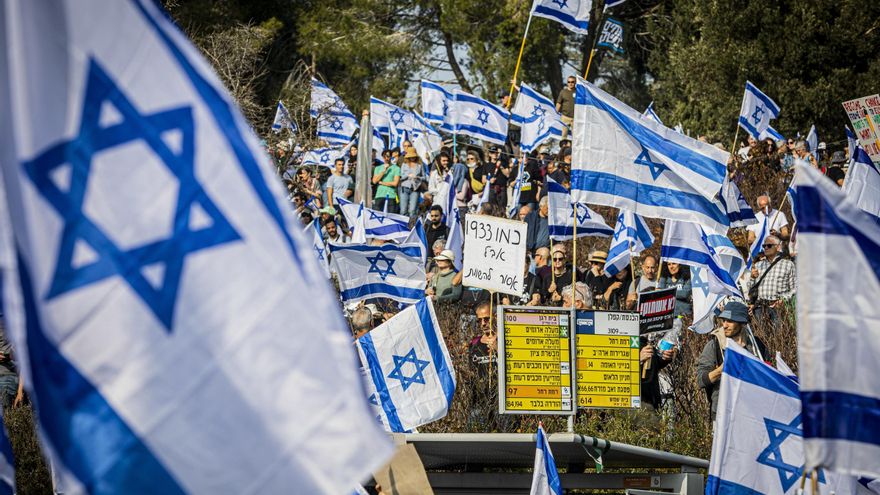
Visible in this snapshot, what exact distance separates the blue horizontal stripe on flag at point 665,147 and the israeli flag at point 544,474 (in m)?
3.11

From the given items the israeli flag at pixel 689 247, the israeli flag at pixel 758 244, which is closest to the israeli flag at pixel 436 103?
the israeli flag at pixel 758 244

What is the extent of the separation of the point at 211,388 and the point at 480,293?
13.8m

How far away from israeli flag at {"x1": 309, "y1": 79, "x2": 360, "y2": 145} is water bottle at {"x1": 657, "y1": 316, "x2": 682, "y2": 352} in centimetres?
1409

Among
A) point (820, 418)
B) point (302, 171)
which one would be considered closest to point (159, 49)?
point (820, 418)

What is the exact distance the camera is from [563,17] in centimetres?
2148

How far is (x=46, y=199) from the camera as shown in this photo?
3.60 m

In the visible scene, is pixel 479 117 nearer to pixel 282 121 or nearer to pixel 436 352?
pixel 282 121

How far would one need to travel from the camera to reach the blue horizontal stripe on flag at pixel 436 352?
12.1 metres

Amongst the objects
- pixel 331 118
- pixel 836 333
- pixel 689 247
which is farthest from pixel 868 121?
pixel 331 118

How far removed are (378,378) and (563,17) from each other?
435 inches

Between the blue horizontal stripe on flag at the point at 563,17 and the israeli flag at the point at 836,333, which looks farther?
the blue horizontal stripe on flag at the point at 563,17

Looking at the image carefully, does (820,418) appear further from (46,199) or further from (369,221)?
(369,221)

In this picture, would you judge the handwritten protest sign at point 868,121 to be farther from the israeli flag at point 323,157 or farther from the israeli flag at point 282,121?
the israeli flag at point 282,121

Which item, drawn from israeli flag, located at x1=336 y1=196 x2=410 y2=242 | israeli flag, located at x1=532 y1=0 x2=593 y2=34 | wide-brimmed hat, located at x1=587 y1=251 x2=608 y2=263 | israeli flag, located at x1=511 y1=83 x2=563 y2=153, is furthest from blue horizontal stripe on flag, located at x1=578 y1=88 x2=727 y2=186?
israeli flag, located at x1=511 y1=83 x2=563 y2=153
